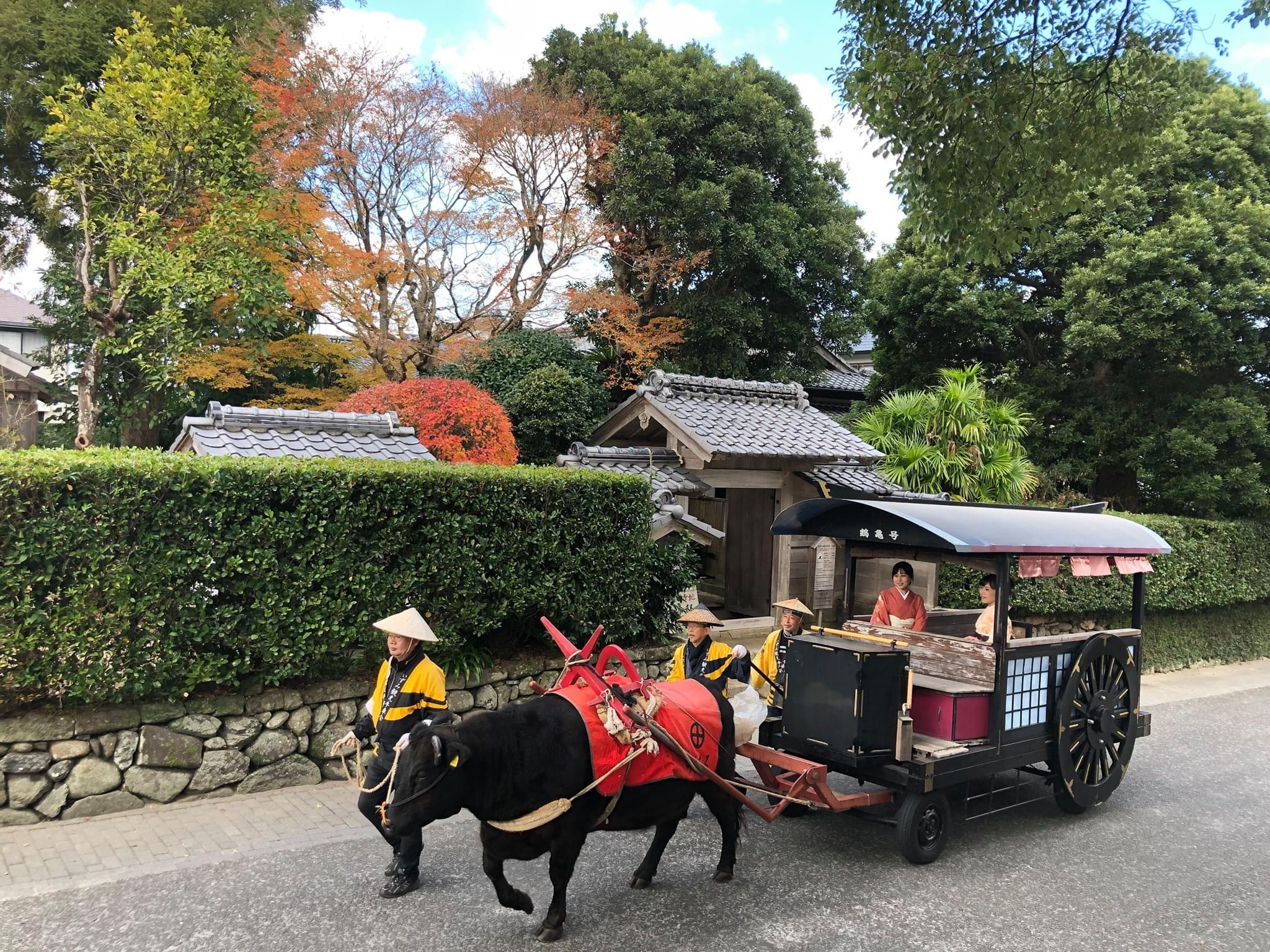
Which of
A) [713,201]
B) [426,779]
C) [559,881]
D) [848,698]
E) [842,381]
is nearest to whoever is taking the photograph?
[426,779]

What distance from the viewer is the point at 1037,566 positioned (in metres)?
6.67

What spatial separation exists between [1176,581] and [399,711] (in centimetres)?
1429

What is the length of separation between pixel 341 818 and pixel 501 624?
7.92 ft

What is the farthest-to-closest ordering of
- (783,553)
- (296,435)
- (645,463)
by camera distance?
(783,553) < (645,463) < (296,435)

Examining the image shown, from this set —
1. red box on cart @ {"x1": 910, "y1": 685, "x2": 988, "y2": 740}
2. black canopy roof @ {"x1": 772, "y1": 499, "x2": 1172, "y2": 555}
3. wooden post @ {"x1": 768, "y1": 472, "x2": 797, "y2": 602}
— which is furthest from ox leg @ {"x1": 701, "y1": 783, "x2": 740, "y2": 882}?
wooden post @ {"x1": 768, "y1": 472, "x2": 797, "y2": 602}

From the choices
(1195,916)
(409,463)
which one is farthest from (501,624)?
(1195,916)

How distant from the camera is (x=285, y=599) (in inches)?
269

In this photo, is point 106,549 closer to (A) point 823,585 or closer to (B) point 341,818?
→ (B) point 341,818

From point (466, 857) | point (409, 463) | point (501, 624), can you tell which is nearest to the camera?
point (466, 857)

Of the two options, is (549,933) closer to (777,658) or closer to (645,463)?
(777,658)

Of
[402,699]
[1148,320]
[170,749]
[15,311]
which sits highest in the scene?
[15,311]

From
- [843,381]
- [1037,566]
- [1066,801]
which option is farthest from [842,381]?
[1066,801]

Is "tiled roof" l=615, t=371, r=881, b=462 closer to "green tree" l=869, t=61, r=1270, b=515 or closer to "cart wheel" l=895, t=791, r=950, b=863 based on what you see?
"green tree" l=869, t=61, r=1270, b=515

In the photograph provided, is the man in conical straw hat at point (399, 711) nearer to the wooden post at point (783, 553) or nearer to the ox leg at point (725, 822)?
the ox leg at point (725, 822)
